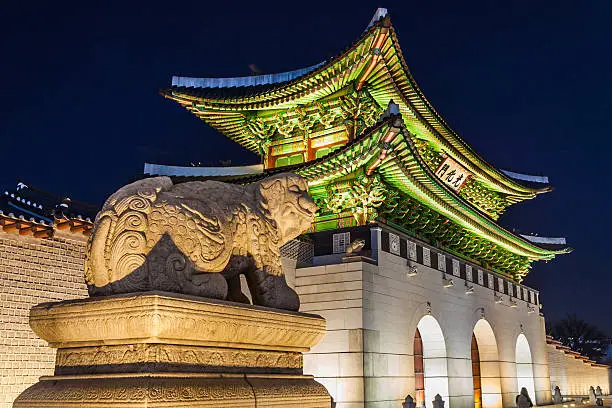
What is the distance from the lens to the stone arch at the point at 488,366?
20344 mm

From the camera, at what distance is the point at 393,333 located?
1464cm

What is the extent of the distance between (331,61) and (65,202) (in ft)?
28.8

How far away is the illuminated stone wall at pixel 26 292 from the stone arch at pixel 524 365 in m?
18.0

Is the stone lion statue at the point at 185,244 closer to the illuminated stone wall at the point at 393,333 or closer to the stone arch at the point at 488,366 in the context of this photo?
the illuminated stone wall at the point at 393,333

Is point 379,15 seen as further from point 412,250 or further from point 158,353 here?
point 158,353

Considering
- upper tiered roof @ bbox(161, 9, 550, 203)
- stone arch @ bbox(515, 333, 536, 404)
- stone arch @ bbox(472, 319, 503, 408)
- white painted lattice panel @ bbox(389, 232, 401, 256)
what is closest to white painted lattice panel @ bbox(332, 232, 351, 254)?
white painted lattice panel @ bbox(389, 232, 401, 256)

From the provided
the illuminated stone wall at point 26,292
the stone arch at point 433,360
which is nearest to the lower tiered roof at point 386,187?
the stone arch at point 433,360

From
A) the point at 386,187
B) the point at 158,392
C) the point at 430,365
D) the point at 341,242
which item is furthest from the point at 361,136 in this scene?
the point at 158,392

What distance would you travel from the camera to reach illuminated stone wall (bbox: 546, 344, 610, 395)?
29.2 m

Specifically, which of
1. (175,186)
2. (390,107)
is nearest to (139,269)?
(175,186)

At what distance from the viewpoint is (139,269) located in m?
3.72

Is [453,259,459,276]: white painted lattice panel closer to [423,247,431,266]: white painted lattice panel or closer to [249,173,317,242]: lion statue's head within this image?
[423,247,431,266]: white painted lattice panel

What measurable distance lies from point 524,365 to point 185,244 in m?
23.2

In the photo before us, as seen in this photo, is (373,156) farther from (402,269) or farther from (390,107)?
(402,269)
